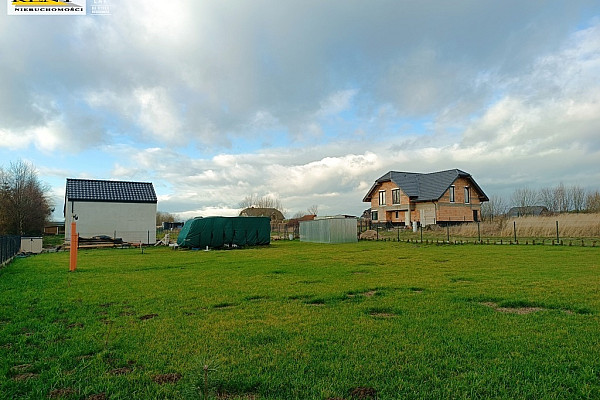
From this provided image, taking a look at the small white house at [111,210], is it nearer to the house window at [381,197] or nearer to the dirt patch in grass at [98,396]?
the house window at [381,197]

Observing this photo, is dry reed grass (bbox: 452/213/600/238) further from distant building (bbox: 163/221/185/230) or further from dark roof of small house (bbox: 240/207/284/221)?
distant building (bbox: 163/221/185/230)

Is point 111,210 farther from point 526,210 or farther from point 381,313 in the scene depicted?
point 526,210

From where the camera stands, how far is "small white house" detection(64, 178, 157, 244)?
28.2 metres

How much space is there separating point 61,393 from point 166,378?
0.76 m

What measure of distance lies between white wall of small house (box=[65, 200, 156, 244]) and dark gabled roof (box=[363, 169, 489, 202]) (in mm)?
22562

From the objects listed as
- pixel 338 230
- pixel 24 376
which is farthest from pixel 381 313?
pixel 338 230

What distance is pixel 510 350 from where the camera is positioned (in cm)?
382

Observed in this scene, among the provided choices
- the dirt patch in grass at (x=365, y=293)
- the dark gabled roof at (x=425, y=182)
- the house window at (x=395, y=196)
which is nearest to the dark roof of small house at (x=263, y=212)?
the dark gabled roof at (x=425, y=182)

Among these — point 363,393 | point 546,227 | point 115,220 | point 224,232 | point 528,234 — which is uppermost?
point 115,220

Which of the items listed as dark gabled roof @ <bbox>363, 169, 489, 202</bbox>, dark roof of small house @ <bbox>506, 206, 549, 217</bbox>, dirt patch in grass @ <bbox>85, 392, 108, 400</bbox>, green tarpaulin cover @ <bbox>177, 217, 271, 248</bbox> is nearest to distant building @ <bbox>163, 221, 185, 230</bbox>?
dark gabled roof @ <bbox>363, 169, 489, 202</bbox>

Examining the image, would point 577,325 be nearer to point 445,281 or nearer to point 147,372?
point 445,281

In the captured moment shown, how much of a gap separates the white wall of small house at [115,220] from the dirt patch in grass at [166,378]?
26773 mm

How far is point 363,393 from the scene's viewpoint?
9.51 feet

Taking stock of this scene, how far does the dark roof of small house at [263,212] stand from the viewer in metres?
59.8
